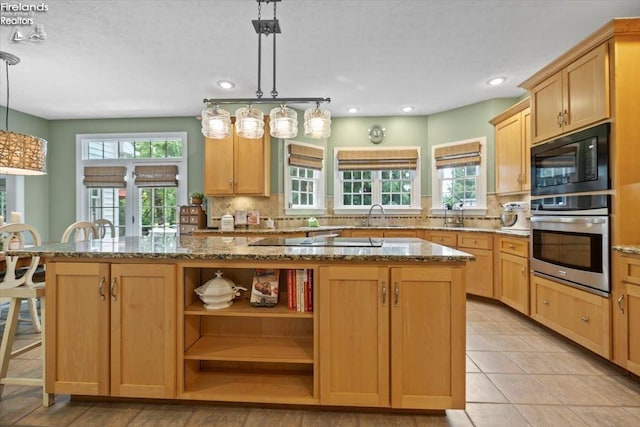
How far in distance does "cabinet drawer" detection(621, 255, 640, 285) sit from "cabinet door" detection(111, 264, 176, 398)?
285 centimetres

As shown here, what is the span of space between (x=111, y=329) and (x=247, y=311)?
770mm

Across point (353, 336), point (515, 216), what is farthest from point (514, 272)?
point (353, 336)

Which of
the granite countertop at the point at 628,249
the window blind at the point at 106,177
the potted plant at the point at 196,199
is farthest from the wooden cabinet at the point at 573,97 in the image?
the window blind at the point at 106,177

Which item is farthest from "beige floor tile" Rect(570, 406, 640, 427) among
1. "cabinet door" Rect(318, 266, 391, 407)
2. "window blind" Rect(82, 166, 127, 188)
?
"window blind" Rect(82, 166, 127, 188)

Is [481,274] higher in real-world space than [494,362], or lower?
higher

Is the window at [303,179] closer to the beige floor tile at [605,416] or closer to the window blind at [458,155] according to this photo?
the window blind at [458,155]

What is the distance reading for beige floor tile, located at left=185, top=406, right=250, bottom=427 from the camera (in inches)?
65.4

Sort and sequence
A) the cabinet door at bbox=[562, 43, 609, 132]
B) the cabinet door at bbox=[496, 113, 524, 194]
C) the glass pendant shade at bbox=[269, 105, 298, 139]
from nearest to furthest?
1. the glass pendant shade at bbox=[269, 105, 298, 139]
2. the cabinet door at bbox=[562, 43, 609, 132]
3. the cabinet door at bbox=[496, 113, 524, 194]

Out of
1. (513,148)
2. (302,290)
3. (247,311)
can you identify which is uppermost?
(513,148)

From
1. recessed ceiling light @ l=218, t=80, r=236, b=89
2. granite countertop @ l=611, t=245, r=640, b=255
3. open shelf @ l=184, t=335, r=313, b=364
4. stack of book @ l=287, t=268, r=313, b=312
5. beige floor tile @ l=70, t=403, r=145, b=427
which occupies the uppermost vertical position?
recessed ceiling light @ l=218, t=80, r=236, b=89

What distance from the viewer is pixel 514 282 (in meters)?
3.31

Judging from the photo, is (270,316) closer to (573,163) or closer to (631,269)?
(631,269)

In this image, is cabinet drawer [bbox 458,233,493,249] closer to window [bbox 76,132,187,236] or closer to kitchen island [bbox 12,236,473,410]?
kitchen island [bbox 12,236,473,410]

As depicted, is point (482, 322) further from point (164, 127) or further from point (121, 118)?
point (121, 118)
